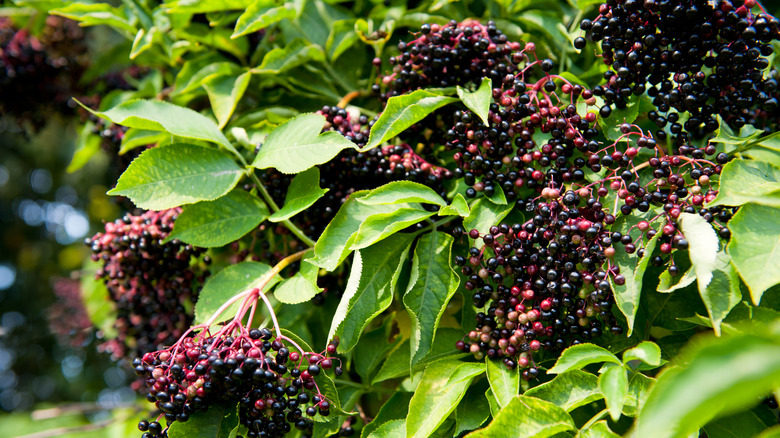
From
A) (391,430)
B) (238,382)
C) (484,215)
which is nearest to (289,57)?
(484,215)

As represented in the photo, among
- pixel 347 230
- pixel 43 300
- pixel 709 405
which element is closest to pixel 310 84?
pixel 347 230

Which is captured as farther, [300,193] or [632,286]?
[300,193]

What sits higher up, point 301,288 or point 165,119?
point 165,119

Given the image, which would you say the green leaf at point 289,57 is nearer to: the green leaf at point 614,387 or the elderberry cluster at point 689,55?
the elderberry cluster at point 689,55

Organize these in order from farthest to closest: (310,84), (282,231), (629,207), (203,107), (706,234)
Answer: (203,107) < (310,84) < (282,231) < (629,207) < (706,234)

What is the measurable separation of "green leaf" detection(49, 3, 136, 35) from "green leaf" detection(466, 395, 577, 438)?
4.63 feet

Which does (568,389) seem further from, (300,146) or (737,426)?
(300,146)

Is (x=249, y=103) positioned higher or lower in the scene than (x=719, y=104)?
lower

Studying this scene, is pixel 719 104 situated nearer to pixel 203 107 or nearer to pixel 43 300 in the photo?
pixel 203 107

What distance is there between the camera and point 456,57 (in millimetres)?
1178

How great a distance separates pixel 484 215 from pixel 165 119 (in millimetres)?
739

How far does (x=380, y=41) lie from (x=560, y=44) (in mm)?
443

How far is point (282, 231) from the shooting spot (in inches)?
51.4

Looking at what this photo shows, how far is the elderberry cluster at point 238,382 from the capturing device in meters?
0.94
